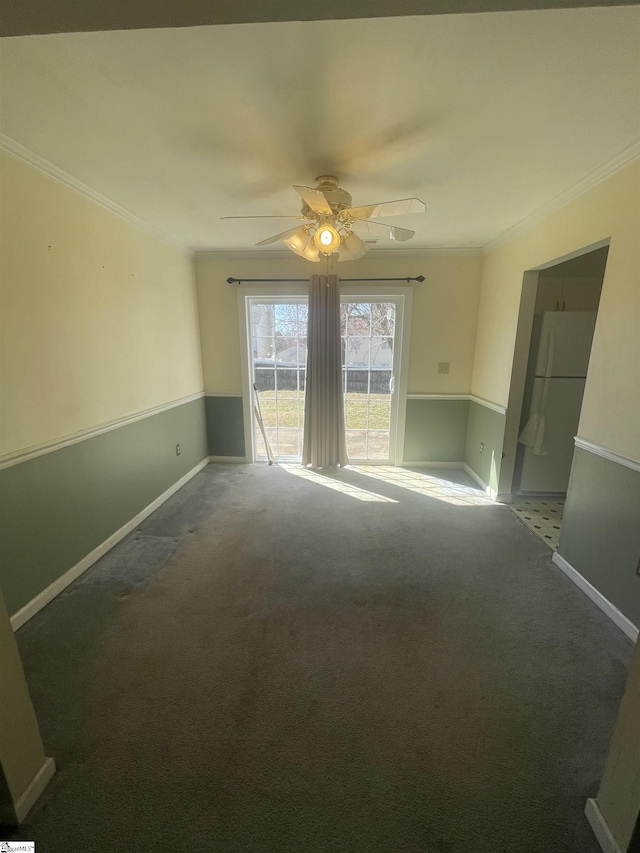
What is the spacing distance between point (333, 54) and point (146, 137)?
97 cm

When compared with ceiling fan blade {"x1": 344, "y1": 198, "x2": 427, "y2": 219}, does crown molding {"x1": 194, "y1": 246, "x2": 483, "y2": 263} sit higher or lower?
higher

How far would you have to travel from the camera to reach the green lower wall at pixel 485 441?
3162 millimetres

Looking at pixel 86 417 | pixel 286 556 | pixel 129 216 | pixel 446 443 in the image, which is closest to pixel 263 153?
pixel 129 216

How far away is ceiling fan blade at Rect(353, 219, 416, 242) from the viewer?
2.12 meters

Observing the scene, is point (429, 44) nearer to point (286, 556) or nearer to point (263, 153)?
point (263, 153)

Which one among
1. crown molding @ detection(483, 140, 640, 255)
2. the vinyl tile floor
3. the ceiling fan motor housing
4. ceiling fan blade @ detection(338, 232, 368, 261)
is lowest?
the vinyl tile floor

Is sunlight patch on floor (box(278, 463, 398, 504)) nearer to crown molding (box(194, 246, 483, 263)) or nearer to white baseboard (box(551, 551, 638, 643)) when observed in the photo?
white baseboard (box(551, 551, 638, 643))

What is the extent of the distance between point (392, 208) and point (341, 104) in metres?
0.58

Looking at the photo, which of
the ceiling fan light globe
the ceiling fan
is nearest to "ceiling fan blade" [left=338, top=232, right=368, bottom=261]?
the ceiling fan

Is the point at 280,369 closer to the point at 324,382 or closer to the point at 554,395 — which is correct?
the point at 324,382

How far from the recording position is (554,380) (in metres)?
2.93

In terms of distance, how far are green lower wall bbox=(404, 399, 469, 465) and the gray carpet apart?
167 cm

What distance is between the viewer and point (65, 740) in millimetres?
1226

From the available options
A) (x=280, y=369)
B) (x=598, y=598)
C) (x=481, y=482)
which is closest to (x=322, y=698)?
(x=598, y=598)
